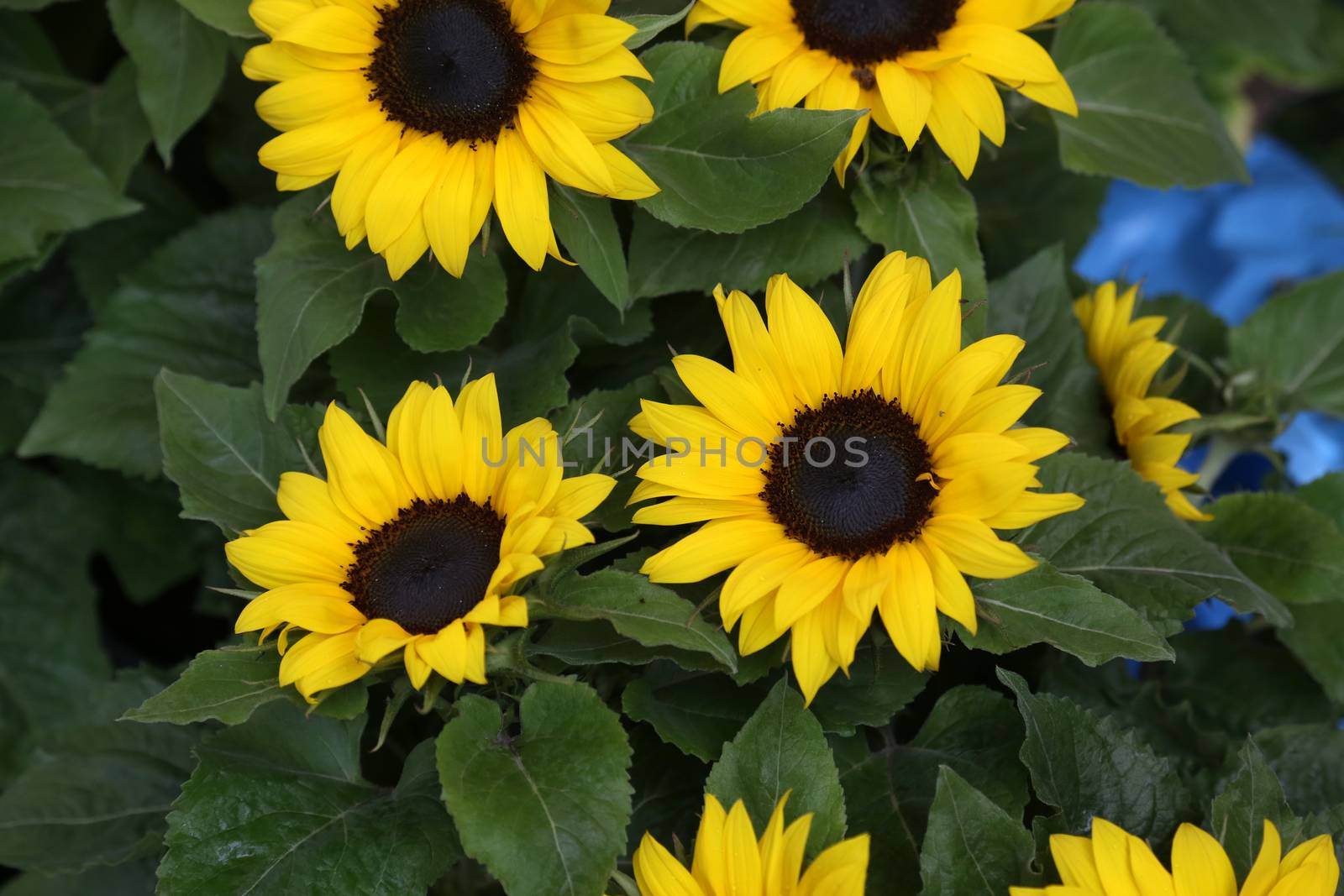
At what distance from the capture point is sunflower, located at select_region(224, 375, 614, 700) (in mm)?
605

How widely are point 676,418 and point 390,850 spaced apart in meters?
0.26

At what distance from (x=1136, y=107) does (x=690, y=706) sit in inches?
20.3

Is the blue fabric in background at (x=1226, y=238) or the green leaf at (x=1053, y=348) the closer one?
the green leaf at (x=1053, y=348)

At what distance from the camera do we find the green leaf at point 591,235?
72 centimetres

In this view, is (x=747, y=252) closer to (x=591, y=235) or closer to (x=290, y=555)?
(x=591, y=235)

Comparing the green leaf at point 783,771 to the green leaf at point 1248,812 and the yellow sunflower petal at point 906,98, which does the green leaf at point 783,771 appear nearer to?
the green leaf at point 1248,812

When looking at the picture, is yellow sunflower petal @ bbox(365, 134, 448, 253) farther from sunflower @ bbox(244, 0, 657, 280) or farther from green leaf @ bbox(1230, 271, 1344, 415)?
green leaf @ bbox(1230, 271, 1344, 415)

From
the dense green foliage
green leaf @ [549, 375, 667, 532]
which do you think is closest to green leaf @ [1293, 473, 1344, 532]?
the dense green foliage

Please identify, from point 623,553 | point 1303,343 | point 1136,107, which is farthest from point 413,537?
point 1303,343

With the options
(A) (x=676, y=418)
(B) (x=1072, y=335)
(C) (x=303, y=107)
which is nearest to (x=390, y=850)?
(A) (x=676, y=418)

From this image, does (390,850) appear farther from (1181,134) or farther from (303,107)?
(1181,134)

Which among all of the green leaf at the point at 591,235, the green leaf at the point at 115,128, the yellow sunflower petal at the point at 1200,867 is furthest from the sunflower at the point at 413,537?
the green leaf at the point at 115,128

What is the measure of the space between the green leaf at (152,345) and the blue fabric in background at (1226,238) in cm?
89

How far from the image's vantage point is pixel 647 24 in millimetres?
674
